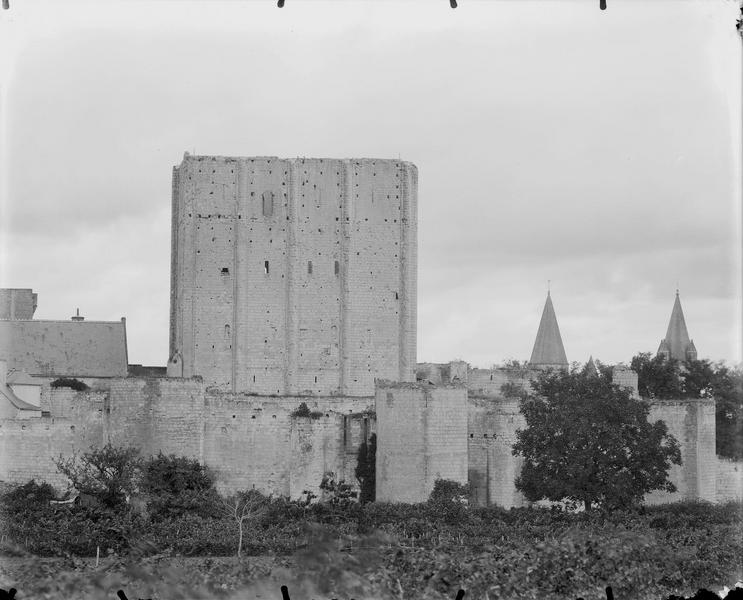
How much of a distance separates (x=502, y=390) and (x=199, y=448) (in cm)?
1463

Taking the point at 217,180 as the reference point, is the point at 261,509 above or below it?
below

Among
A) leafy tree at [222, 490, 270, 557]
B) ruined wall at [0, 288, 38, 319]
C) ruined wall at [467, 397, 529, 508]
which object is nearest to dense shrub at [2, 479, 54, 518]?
leafy tree at [222, 490, 270, 557]

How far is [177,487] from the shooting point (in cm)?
3872

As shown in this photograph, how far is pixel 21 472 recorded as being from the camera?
3922 centimetres

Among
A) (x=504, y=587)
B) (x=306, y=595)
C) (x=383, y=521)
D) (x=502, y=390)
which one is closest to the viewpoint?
(x=306, y=595)

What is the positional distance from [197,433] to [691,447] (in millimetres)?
13657

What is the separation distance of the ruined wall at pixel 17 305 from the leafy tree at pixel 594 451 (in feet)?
79.0

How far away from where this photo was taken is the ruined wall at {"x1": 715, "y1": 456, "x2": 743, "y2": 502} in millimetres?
42875

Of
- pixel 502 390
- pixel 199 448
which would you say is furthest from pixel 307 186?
pixel 199 448

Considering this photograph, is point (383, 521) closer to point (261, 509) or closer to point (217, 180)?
point (261, 509)

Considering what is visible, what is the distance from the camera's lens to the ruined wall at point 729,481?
42875mm

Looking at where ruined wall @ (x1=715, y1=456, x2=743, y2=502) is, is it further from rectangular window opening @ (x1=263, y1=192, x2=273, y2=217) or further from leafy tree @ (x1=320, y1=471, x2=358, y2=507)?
rectangular window opening @ (x1=263, y1=192, x2=273, y2=217)

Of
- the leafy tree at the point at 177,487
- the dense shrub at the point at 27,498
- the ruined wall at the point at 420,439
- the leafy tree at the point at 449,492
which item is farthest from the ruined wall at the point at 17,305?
the leafy tree at the point at 449,492

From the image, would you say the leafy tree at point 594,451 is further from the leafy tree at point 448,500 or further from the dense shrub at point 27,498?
the dense shrub at point 27,498
